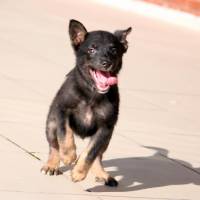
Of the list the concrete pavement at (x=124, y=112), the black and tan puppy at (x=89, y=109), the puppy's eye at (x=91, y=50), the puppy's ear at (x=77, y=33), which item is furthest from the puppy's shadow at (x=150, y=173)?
the puppy's ear at (x=77, y=33)

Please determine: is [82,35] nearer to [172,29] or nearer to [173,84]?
[173,84]

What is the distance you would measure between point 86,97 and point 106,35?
619 millimetres

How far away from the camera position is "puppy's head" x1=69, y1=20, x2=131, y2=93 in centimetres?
771

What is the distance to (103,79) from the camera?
7801mm

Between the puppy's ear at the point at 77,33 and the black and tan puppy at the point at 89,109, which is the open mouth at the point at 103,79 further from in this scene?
the puppy's ear at the point at 77,33

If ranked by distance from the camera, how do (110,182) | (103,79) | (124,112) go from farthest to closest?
(124,112) < (110,182) < (103,79)

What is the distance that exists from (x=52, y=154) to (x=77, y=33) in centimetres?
112

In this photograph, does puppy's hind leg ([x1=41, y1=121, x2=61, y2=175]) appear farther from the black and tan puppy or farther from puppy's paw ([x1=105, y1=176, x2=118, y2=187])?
puppy's paw ([x1=105, y1=176, x2=118, y2=187])

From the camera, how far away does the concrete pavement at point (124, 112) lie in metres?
7.91

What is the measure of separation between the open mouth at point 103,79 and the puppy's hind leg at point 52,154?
1.82 ft

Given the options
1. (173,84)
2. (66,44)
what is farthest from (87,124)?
(66,44)

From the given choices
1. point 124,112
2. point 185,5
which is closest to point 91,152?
point 124,112

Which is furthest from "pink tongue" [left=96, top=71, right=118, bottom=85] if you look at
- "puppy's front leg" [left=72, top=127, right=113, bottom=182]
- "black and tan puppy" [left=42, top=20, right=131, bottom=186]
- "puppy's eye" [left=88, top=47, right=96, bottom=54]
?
"puppy's front leg" [left=72, top=127, right=113, bottom=182]

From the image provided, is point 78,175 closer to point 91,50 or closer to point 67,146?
point 67,146
